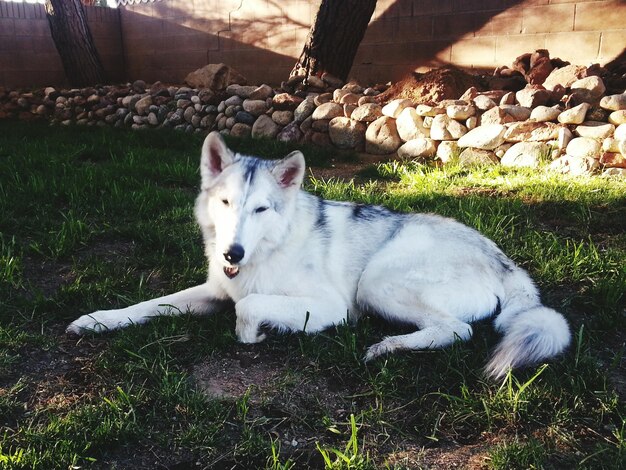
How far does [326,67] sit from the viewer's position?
27.9 feet

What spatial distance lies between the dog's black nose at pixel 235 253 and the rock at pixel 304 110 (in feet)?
16.3

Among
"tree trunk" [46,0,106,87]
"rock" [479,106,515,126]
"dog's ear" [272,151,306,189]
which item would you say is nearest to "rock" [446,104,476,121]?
"rock" [479,106,515,126]

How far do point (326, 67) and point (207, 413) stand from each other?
7215 millimetres

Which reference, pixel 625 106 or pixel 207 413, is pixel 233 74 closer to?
pixel 625 106

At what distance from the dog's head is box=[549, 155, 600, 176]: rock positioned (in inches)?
138

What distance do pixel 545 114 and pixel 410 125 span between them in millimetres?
1495

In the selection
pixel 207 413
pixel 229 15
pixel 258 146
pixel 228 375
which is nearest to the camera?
pixel 207 413

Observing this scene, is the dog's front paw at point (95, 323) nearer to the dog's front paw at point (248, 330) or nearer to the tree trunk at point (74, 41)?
the dog's front paw at point (248, 330)

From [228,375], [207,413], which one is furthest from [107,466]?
[228,375]

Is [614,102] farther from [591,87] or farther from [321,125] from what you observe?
[321,125]

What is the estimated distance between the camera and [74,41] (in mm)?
10867

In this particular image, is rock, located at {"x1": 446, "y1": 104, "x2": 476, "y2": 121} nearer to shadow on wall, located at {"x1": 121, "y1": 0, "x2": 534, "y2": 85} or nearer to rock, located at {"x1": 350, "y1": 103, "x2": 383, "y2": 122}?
rock, located at {"x1": 350, "y1": 103, "x2": 383, "y2": 122}

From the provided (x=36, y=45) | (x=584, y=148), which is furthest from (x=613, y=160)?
(x=36, y=45)

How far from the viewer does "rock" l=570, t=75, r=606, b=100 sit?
589cm
